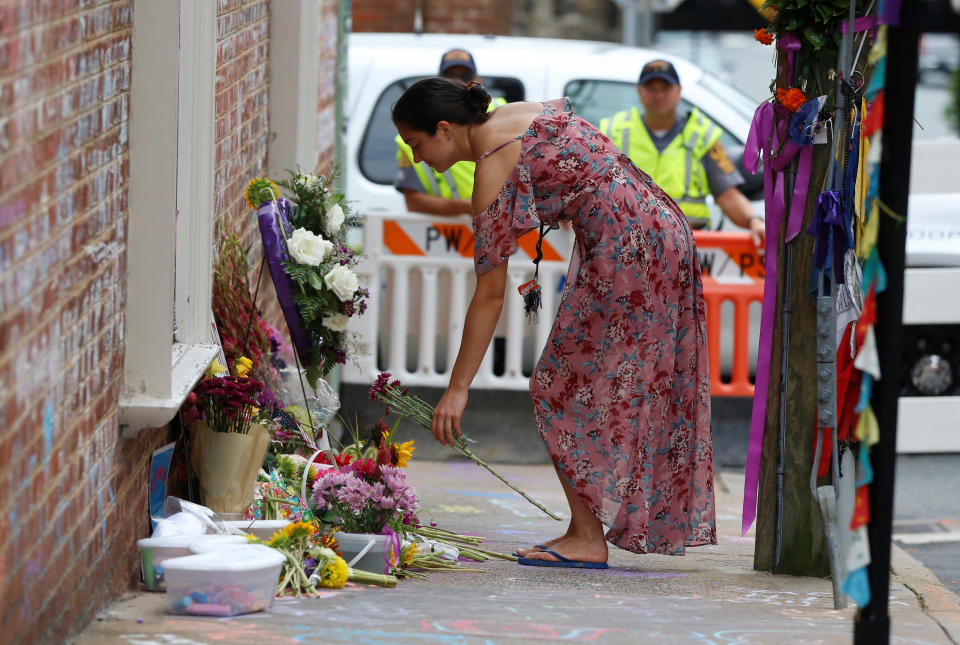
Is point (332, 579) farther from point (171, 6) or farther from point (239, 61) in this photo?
point (239, 61)

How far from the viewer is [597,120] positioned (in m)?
8.61

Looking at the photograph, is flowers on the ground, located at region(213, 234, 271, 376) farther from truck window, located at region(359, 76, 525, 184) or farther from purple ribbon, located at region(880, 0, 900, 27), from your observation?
truck window, located at region(359, 76, 525, 184)

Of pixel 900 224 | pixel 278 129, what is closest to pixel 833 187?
pixel 900 224

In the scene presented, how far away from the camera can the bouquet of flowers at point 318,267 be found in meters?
5.18

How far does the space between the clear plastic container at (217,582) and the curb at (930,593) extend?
1.85 metres

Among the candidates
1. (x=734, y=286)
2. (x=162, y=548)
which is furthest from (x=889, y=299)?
(x=734, y=286)

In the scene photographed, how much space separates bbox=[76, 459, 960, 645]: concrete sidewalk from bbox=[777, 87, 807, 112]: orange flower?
1.54 m

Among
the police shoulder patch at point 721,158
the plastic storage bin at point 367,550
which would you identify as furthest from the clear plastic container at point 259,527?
the police shoulder patch at point 721,158

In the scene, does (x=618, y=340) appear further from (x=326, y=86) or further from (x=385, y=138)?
(x=385, y=138)

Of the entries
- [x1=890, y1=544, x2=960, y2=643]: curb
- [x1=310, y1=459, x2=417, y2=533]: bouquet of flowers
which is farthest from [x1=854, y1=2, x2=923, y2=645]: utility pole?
[x1=310, y1=459, x2=417, y2=533]: bouquet of flowers

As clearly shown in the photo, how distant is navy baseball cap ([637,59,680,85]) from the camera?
26.2 feet

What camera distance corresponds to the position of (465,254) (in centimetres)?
802

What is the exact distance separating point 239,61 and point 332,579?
2.46 m

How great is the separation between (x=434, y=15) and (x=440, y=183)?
544 cm
